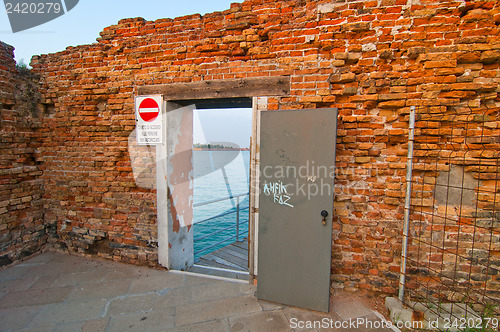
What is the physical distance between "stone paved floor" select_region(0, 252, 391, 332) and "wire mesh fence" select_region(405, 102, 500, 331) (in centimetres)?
91

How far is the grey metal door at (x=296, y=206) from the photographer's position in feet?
7.82

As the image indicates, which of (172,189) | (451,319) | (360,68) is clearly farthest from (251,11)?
(451,319)

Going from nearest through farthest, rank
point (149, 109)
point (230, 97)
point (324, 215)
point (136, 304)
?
point (324, 215) → point (136, 304) → point (230, 97) → point (149, 109)

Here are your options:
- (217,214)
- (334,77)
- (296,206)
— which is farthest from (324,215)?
(217,214)

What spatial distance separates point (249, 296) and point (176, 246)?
55.2 inches

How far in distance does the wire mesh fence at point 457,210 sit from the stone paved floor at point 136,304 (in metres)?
0.91

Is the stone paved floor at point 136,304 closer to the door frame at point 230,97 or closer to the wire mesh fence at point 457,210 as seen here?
the door frame at point 230,97

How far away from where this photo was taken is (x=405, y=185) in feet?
8.39

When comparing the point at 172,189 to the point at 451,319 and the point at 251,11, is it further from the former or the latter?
the point at 451,319

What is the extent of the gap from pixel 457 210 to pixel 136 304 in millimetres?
3838

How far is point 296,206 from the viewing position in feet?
8.18

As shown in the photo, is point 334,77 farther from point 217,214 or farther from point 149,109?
point 217,214

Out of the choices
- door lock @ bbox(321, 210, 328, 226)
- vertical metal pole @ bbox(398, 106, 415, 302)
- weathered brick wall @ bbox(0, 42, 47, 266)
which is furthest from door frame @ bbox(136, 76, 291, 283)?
weathered brick wall @ bbox(0, 42, 47, 266)

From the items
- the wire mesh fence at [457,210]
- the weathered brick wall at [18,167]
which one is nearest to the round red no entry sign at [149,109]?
the weathered brick wall at [18,167]
